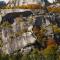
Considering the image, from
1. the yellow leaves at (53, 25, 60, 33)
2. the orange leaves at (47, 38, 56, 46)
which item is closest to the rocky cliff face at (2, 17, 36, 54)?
the orange leaves at (47, 38, 56, 46)

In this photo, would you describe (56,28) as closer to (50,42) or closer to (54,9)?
(50,42)

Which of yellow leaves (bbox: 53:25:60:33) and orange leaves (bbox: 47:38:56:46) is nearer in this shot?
orange leaves (bbox: 47:38:56:46)

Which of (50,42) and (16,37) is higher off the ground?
(16,37)

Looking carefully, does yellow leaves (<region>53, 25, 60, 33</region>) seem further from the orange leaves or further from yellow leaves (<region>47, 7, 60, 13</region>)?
yellow leaves (<region>47, 7, 60, 13</region>)

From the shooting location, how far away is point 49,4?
Answer: 6.68 metres

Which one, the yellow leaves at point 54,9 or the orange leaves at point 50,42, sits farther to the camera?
the yellow leaves at point 54,9

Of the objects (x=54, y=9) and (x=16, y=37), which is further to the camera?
(x=54, y=9)

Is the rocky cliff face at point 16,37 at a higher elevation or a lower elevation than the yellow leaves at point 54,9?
lower

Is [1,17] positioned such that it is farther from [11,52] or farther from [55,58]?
[55,58]

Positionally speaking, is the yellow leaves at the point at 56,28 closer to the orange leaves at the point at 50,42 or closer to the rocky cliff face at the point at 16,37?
the orange leaves at the point at 50,42

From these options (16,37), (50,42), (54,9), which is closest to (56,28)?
(50,42)

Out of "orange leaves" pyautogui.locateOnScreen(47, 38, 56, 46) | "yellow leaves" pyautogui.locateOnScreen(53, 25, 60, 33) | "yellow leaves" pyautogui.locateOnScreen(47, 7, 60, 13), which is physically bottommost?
"orange leaves" pyautogui.locateOnScreen(47, 38, 56, 46)

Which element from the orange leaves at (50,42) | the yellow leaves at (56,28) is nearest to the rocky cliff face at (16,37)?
the orange leaves at (50,42)

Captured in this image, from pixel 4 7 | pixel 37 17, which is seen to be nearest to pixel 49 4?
pixel 37 17
